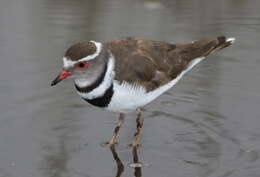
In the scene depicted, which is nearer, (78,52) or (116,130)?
(78,52)

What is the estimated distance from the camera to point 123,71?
6.16m

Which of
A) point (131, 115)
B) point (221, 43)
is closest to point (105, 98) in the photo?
point (131, 115)

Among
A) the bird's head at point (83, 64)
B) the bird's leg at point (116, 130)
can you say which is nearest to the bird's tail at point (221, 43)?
the bird's leg at point (116, 130)

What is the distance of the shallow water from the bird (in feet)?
1.43

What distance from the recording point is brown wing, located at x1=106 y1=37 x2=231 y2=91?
6283 mm

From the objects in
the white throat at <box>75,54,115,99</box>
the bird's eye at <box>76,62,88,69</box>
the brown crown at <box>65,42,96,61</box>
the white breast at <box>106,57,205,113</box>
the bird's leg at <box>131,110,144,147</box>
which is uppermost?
the brown crown at <box>65,42,96,61</box>

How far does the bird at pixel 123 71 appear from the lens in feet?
19.6

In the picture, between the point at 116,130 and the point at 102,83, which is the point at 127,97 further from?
the point at 116,130

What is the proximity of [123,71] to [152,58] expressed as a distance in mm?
615

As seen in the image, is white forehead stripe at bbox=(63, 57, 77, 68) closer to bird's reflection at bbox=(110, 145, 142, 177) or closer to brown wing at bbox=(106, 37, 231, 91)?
brown wing at bbox=(106, 37, 231, 91)

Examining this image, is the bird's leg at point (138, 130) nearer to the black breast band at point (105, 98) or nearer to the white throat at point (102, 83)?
the black breast band at point (105, 98)

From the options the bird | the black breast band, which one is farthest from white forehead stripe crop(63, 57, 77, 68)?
the black breast band

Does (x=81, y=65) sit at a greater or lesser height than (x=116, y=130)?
greater

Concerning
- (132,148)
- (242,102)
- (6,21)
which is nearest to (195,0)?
(6,21)
